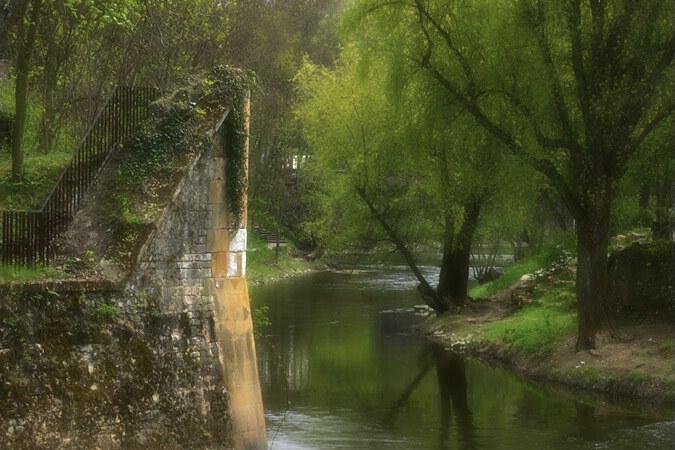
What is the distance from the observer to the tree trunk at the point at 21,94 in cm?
1697

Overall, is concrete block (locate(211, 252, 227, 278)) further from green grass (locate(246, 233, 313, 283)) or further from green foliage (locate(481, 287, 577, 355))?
green grass (locate(246, 233, 313, 283))

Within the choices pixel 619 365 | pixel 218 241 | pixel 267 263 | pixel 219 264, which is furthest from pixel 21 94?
pixel 267 263

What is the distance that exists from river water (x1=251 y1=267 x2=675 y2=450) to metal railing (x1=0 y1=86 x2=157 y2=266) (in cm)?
568

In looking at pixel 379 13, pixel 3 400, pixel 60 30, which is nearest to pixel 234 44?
pixel 60 30

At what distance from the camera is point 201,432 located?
46.2 ft

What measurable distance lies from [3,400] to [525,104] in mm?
13698

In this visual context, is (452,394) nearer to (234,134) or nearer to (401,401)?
(401,401)

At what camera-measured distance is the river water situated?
59.4 feet

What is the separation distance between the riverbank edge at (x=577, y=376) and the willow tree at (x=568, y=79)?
104 centimetres

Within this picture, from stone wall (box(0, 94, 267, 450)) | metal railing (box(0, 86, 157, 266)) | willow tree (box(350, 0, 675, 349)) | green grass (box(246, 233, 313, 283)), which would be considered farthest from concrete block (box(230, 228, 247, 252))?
green grass (box(246, 233, 313, 283))

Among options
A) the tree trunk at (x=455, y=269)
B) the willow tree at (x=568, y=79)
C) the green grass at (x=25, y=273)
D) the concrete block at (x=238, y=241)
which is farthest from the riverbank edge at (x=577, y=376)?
the green grass at (x=25, y=273)

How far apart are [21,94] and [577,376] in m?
13.2

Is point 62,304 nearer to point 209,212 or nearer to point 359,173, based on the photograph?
point 209,212

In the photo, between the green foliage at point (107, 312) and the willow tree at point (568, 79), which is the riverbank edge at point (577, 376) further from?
the green foliage at point (107, 312)
